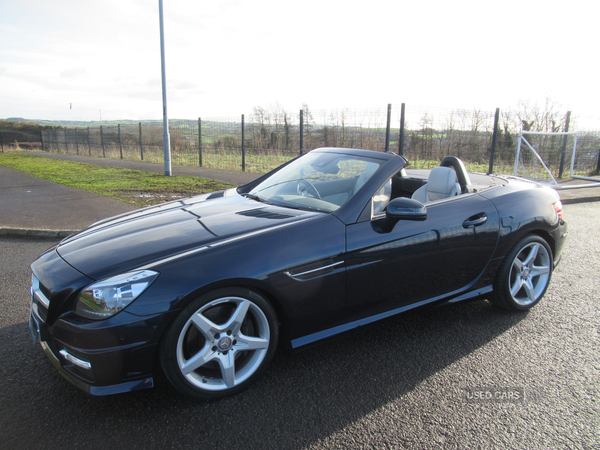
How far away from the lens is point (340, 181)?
125 inches

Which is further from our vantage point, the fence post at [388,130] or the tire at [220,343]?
the fence post at [388,130]

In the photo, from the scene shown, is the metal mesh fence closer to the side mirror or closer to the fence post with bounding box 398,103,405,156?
the fence post with bounding box 398,103,405,156

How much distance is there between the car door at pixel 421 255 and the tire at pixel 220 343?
0.63 m

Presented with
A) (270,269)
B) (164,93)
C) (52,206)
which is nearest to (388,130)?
(164,93)

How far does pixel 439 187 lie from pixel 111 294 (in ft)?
8.73

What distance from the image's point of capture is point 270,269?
2.31 m

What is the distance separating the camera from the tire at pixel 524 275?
132 inches

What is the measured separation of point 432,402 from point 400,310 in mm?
687

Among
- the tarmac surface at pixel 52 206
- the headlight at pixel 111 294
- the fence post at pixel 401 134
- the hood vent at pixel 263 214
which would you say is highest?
the fence post at pixel 401 134

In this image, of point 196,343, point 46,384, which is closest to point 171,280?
point 196,343

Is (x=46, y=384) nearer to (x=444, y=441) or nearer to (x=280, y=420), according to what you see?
(x=280, y=420)

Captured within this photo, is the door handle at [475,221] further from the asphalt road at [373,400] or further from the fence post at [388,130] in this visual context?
the fence post at [388,130]

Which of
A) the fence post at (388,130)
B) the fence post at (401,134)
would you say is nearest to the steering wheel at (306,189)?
the fence post at (401,134)

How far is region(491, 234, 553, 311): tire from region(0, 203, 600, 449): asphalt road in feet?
0.74
